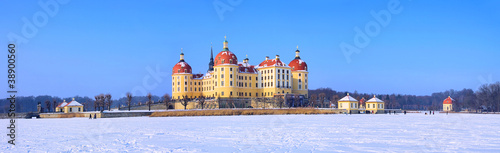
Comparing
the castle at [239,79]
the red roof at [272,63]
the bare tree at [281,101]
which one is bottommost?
the bare tree at [281,101]

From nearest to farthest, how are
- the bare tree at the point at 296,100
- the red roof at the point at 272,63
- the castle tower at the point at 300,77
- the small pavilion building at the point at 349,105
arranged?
the small pavilion building at the point at 349,105 < the bare tree at the point at 296,100 < the red roof at the point at 272,63 < the castle tower at the point at 300,77

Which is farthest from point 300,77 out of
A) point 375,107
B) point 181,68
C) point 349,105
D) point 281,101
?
point 181,68

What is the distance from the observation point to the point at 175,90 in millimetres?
85750

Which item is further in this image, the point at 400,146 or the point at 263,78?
the point at 263,78

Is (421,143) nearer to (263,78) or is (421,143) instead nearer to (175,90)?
(263,78)

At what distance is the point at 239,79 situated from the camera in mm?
79312

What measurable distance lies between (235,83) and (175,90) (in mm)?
13752

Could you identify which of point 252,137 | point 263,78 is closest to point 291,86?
point 263,78

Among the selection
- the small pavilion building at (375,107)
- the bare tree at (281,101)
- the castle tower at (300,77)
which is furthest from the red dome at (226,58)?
the small pavilion building at (375,107)

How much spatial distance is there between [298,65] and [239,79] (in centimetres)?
1180

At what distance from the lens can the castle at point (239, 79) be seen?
77312 millimetres

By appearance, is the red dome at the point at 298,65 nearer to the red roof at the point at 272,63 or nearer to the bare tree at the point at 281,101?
the red roof at the point at 272,63

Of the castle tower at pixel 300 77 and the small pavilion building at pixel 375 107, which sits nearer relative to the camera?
the small pavilion building at pixel 375 107

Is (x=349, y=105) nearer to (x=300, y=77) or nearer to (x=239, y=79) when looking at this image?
(x=300, y=77)
